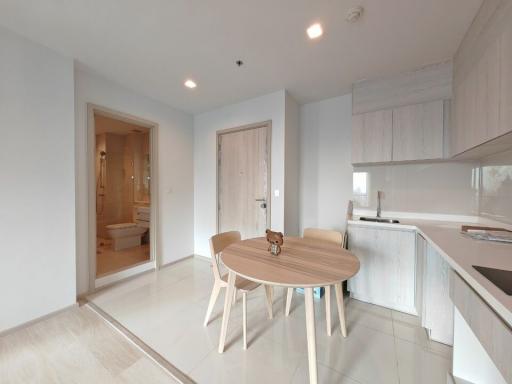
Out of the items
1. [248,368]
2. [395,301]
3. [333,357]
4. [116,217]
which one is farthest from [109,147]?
[395,301]

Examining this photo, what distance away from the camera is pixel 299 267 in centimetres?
126

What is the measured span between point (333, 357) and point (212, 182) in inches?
106

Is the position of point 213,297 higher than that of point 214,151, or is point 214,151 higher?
point 214,151

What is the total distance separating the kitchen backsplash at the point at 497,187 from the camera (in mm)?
1638

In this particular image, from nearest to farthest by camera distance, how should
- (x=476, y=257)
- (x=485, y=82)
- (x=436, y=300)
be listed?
(x=476, y=257), (x=485, y=82), (x=436, y=300)

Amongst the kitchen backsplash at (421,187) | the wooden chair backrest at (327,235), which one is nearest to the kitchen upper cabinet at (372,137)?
the kitchen backsplash at (421,187)

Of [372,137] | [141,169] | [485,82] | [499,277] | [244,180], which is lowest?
[499,277]

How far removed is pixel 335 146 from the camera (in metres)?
2.85

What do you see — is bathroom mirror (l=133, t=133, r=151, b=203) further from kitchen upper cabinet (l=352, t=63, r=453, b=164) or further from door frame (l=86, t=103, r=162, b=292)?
kitchen upper cabinet (l=352, t=63, r=453, b=164)

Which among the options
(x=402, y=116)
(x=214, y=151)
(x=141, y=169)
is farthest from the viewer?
(x=141, y=169)

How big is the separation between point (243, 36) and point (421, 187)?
2455mm

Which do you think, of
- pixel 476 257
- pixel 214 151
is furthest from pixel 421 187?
pixel 214 151

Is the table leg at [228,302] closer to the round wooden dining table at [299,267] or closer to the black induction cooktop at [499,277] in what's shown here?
the round wooden dining table at [299,267]

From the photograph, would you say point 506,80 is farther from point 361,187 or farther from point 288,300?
point 288,300
